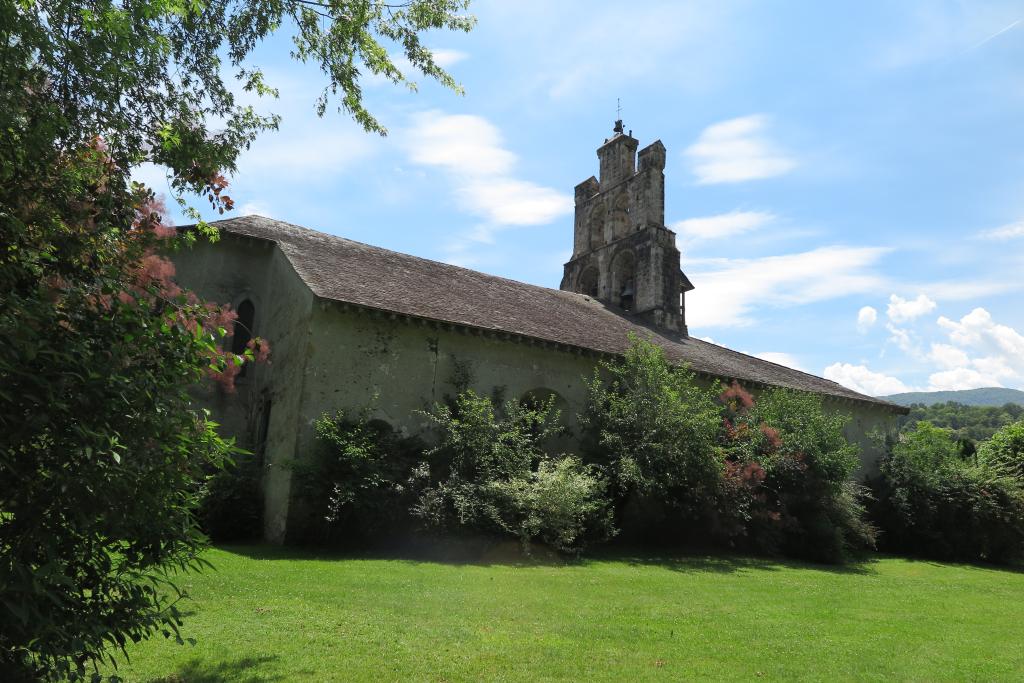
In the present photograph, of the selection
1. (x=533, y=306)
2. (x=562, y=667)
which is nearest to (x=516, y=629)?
(x=562, y=667)

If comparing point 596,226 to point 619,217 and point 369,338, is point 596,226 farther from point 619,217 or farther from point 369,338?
point 369,338

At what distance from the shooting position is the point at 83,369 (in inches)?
158

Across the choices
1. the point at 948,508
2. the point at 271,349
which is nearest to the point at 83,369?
the point at 271,349

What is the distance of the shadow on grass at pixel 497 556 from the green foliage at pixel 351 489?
48 cm

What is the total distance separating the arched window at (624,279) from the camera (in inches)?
1188

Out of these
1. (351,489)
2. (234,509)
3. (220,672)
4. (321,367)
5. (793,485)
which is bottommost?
(220,672)

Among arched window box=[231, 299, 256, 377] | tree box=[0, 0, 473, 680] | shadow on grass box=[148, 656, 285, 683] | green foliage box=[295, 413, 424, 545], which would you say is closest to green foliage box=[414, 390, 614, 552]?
green foliage box=[295, 413, 424, 545]

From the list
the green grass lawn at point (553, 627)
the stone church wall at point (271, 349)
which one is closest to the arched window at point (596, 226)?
the stone church wall at point (271, 349)

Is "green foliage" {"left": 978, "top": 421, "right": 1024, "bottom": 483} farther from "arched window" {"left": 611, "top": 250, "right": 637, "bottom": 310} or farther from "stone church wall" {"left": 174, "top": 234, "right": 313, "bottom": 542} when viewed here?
"stone church wall" {"left": 174, "top": 234, "right": 313, "bottom": 542}

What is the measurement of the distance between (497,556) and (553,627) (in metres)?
5.94

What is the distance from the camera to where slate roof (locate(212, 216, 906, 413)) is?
55.4 ft

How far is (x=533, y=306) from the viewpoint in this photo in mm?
22672

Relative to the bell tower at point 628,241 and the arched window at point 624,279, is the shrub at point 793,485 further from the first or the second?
the arched window at point 624,279

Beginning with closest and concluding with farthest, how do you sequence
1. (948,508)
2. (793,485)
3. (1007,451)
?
(793,485) → (948,508) → (1007,451)
